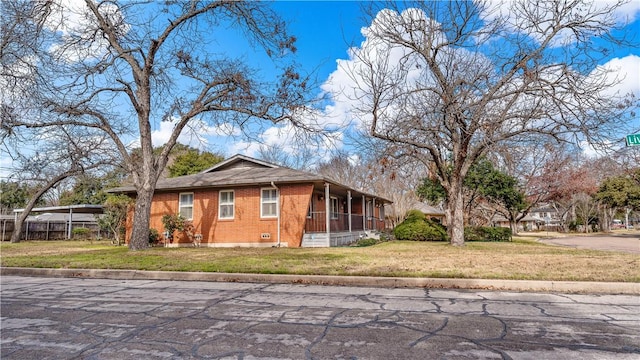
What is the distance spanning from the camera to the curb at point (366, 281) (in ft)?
21.4

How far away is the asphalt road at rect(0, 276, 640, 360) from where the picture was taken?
3537 mm

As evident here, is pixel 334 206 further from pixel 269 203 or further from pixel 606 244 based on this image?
pixel 606 244

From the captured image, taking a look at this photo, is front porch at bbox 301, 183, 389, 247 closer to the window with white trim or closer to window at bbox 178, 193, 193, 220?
the window with white trim

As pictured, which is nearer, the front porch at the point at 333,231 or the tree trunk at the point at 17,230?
the front porch at the point at 333,231

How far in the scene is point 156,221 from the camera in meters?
19.5

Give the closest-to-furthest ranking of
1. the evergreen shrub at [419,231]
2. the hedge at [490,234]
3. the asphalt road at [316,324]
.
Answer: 1. the asphalt road at [316,324]
2. the evergreen shrub at [419,231]
3. the hedge at [490,234]

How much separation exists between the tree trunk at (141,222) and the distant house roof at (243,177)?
3.67 meters

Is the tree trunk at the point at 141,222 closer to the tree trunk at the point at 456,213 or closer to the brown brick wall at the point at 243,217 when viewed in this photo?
the brown brick wall at the point at 243,217

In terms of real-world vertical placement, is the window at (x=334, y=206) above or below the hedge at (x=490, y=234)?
above

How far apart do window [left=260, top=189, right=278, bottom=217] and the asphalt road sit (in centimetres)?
1057

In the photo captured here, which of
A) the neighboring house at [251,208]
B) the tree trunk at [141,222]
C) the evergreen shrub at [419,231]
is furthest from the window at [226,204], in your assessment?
the evergreen shrub at [419,231]

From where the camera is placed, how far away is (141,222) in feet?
47.2

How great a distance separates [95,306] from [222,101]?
10394mm

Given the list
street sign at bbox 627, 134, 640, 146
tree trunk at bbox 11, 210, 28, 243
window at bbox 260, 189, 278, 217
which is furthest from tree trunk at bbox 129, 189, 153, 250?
tree trunk at bbox 11, 210, 28, 243
